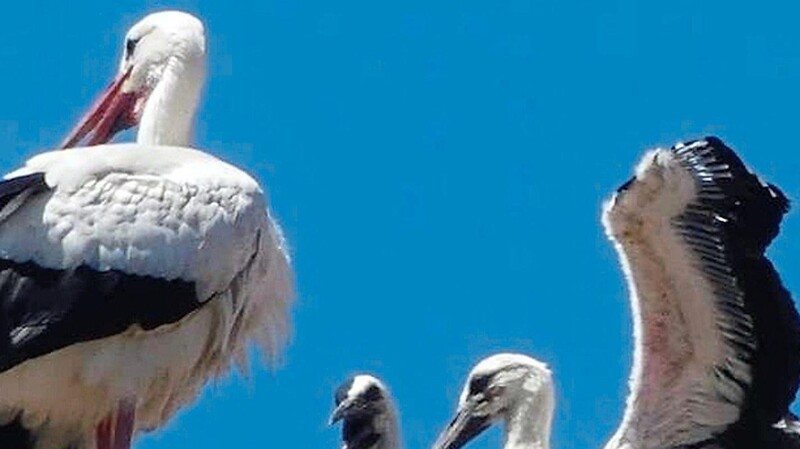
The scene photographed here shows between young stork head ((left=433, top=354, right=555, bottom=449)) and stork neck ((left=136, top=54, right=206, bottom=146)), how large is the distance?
1.65 metres

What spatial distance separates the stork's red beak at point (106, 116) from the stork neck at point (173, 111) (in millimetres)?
267

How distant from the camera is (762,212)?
18422 mm

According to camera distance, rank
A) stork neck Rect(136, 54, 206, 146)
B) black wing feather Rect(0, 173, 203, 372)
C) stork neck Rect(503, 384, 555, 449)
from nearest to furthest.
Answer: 1. black wing feather Rect(0, 173, 203, 372)
2. stork neck Rect(136, 54, 206, 146)
3. stork neck Rect(503, 384, 555, 449)

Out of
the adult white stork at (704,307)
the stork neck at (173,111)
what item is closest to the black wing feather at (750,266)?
the adult white stork at (704,307)

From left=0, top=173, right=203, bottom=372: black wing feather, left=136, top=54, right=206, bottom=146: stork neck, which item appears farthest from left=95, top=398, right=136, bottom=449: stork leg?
left=136, top=54, right=206, bottom=146: stork neck

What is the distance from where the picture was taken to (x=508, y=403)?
787 inches

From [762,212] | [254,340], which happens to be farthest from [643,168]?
[254,340]

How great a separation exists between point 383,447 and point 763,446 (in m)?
1.71

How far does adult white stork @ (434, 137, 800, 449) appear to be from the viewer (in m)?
18.4

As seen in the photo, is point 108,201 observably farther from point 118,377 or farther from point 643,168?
point 643,168

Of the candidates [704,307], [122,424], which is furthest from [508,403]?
[122,424]

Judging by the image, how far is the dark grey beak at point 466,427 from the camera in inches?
793

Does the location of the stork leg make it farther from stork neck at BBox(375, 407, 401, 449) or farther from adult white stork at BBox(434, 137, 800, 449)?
adult white stork at BBox(434, 137, 800, 449)

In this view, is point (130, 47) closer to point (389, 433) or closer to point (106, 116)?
point (106, 116)
